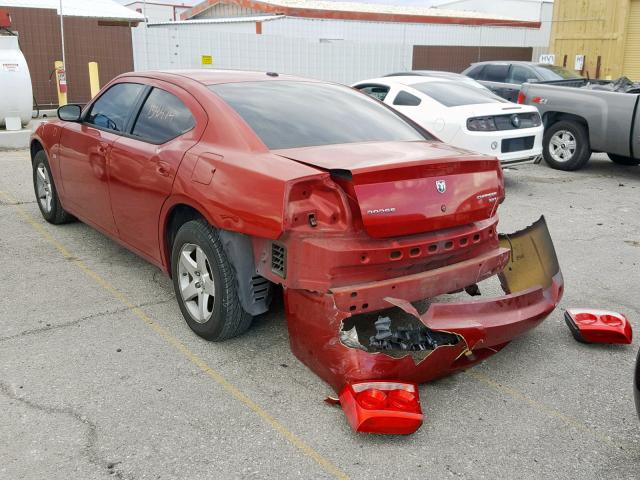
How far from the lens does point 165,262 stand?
4.25 metres

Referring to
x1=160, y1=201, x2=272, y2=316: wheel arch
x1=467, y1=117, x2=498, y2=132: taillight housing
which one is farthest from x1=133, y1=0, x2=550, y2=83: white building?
x1=160, y1=201, x2=272, y2=316: wheel arch

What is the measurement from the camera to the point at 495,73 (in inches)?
553

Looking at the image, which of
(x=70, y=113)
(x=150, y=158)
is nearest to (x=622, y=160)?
(x=70, y=113)

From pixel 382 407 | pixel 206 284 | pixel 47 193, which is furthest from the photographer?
pixel 47 193

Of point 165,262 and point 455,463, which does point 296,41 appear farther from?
point 455,463

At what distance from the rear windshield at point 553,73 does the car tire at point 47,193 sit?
9.99 metres

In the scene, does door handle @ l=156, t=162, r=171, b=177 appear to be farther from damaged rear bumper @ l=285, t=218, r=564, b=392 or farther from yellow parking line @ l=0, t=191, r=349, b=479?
damaged rear bumper @ l=285, t=218, r=564, b=392

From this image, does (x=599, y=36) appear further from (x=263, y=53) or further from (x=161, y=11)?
(x=161, y=11)

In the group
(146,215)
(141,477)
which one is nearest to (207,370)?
(141,477)

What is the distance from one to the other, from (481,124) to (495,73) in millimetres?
6272

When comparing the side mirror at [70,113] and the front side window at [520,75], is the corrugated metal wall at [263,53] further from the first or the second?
the side mirror at [70,113]

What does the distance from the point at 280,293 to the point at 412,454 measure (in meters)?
1.72

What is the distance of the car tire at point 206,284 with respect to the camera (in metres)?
3.64

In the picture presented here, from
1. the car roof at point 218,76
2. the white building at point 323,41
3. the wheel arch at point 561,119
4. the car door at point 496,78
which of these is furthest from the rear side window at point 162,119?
the white building at point 323,41
